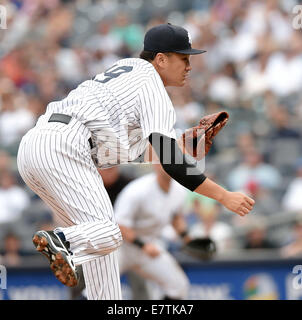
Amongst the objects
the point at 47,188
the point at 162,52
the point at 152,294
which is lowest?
the point at 152,294

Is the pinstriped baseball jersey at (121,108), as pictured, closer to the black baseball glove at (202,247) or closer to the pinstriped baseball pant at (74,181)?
the pinstriped baseball pant at (74,181)

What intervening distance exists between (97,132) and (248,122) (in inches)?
245

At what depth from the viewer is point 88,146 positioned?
501 cm

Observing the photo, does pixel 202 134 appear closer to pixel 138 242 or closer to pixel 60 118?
pixel 60 118

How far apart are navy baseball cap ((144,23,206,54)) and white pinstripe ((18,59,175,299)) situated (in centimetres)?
14

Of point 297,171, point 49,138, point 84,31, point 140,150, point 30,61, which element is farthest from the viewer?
point 84,31

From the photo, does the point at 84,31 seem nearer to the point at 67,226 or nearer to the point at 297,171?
the point at 297,171

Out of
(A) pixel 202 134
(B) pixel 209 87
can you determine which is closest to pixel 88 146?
(A) pixel 202 134

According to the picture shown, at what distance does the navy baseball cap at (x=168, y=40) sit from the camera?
507cm

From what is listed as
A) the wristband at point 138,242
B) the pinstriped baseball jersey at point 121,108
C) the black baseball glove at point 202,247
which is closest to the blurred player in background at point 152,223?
the wristband at point 138,242

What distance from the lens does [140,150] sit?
5.25 meters

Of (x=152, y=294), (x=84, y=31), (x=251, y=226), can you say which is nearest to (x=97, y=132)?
(x=152, y=294)

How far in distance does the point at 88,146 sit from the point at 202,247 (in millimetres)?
2705

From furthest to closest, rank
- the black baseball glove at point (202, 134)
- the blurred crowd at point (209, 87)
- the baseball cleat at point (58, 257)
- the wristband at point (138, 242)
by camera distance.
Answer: the blurred crowd at point (209, 87), the wristband at point (138, 242), the black baseball glove at point (202, 134), the baseball cleat at point (58, 257)
